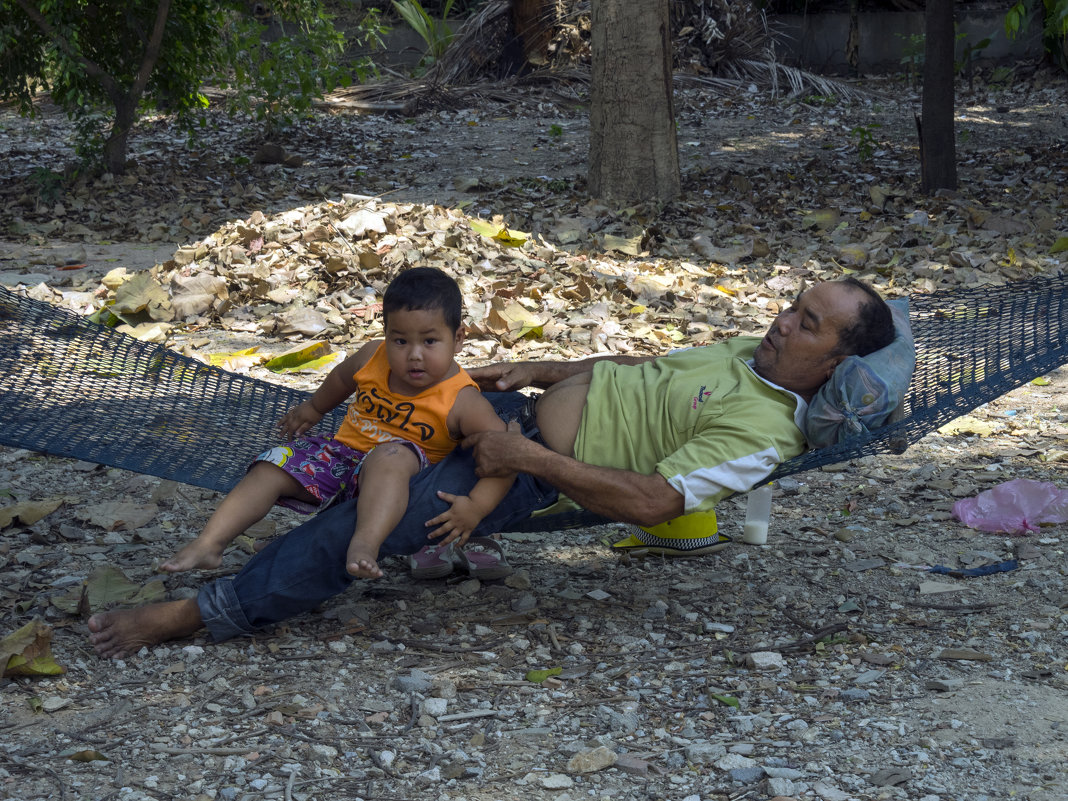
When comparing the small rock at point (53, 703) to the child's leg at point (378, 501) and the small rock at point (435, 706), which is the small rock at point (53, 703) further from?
the small rock at point (435, 706)

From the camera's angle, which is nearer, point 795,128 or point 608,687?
point 608,687

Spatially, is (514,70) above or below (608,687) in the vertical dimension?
above

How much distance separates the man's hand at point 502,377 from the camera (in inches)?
113

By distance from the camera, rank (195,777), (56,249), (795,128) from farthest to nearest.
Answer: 1. (795,128)
2. (56,249)
3. (195,777)

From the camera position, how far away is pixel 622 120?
292 inches

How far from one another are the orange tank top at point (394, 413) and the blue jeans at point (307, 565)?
11 cm

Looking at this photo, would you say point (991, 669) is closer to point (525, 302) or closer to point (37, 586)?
point (37, 586)

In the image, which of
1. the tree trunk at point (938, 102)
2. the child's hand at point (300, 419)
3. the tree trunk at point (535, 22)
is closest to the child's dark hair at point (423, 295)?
the child's hand at point (300, 419)

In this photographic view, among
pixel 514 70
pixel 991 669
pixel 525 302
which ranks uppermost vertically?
pixel 514 70

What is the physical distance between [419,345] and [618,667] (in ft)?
→ 2.79

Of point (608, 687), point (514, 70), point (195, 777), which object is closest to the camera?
point (195, 777)

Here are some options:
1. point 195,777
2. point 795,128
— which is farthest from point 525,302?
point 795,128

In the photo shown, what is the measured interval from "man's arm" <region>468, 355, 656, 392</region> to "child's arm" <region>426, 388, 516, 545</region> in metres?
0.29

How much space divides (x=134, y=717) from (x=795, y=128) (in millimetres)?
9611
